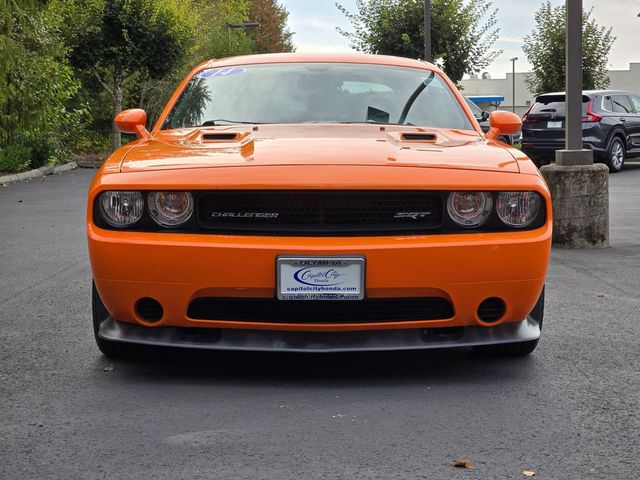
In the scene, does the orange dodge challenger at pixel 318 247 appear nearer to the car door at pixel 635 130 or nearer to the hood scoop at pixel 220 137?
the hood scoop at pixel 220 137

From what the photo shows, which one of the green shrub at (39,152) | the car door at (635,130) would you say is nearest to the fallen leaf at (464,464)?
the car door at (635,130)

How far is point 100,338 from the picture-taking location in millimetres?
4863

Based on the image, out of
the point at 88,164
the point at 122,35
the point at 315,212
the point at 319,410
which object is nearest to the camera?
the point at 319,410

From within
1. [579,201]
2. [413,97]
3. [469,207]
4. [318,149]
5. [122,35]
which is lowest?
[579,201]

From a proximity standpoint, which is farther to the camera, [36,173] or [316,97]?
[36,173]

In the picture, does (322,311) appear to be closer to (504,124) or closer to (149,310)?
(149,310)

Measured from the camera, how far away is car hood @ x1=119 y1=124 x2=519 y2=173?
179 inches

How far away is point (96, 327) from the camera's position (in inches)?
193

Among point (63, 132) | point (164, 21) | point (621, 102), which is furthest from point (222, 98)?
point (164, 21)

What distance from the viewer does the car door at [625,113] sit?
22125 millimetres

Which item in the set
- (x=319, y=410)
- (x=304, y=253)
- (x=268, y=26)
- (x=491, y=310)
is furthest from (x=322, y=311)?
(x=268, y=26)

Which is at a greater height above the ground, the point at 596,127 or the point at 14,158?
the point at 596,127

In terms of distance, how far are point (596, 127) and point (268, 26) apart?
54897 mm

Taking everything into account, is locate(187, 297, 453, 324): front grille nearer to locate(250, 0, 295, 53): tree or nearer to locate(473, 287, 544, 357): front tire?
locate(473, 287, 544, 357): front tire
